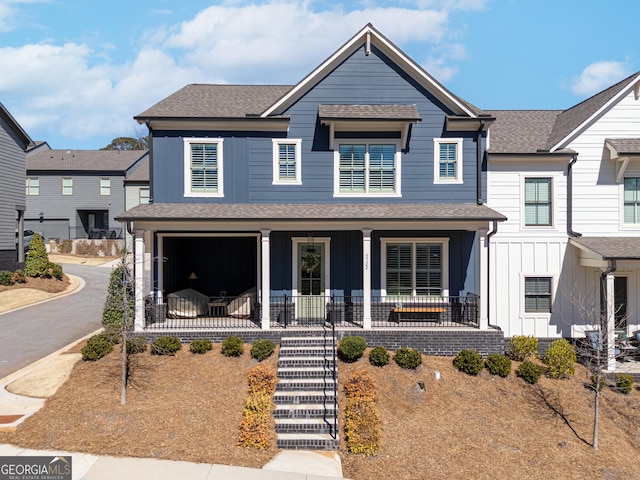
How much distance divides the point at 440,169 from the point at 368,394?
26.6 ft

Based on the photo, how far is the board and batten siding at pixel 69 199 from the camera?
1622 inches

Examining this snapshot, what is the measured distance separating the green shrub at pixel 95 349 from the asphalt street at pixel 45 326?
2.32 metres

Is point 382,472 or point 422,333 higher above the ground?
point 422,333

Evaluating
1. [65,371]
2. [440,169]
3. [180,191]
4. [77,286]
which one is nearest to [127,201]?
[77,286]

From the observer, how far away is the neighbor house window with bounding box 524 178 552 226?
15750 mm

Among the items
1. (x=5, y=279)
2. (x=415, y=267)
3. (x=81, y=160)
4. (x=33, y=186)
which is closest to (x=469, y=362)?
(x=415, y=267)

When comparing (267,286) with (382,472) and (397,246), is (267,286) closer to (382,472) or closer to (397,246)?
(397,246)

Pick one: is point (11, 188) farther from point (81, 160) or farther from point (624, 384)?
point (624, 384)

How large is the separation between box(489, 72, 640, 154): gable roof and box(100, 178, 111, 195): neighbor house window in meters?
Result: 34.6

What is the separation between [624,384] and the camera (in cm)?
1272

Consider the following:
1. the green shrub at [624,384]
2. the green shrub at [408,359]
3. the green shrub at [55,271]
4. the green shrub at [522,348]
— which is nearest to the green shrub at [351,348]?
the green shrub at [408,359]

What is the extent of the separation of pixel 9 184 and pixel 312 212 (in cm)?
2100

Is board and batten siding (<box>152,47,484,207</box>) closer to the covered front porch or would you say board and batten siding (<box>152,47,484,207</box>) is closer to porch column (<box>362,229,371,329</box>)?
the covered front porch

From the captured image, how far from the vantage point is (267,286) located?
13711mm
